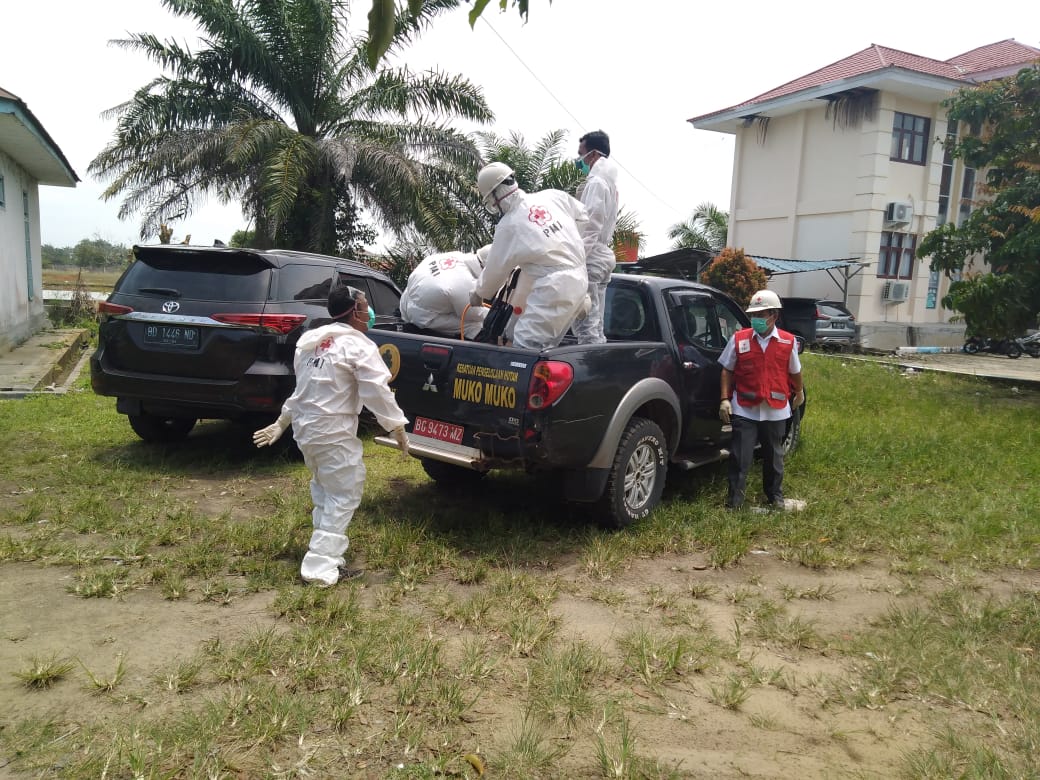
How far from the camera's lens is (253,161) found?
49.9ft

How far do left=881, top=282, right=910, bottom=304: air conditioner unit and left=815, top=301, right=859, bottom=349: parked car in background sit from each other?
308 centimetres

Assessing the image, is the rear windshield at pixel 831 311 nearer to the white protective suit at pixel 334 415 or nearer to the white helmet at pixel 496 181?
the white helmet at pixel 496 181

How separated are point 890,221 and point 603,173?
2000 centimetres

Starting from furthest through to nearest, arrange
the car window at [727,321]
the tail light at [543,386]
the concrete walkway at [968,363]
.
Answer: the concrete walkway at [968,363], the car window at [727,321], the tail light at [543,386]

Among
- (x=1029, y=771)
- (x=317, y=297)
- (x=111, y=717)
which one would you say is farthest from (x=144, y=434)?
(x=1029, y=771)

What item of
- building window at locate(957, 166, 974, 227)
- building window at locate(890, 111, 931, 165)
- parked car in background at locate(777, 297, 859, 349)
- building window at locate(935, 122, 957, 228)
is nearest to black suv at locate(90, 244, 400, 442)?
parked car in background at locate(777, 297, 859, 349)

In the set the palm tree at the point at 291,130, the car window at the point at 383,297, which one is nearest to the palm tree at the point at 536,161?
the palm tree at the point at 291,130

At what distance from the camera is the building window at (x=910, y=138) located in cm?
2306

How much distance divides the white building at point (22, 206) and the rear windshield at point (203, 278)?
607 centimetres

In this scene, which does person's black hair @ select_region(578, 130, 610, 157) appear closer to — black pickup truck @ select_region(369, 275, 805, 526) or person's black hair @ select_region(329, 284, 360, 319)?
black pickup truck @ select_region(369, 275, 805, 526)

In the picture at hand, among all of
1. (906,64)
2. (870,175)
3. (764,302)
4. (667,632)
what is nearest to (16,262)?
(764,302)

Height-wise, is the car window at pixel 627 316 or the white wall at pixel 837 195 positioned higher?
the white wall at pixel 837 195

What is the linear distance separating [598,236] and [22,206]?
14.6m

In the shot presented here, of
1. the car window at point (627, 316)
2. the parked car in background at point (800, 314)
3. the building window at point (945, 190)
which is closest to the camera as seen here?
the car window at point (627, 316)
